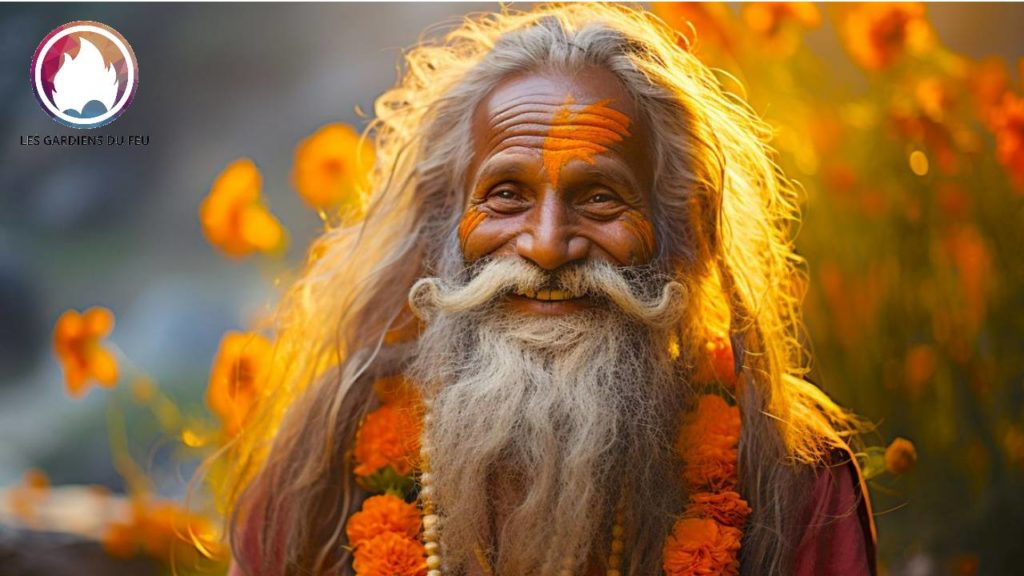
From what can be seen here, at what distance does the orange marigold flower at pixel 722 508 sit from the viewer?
2252mm

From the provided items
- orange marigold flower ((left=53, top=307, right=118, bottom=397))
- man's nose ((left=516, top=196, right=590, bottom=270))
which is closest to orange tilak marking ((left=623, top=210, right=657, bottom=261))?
man's nose ((left=516, top=196, right=590, bottom=270))

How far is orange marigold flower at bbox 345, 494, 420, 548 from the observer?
2311 millimetres

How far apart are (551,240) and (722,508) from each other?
0.69 m

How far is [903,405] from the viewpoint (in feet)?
10.4

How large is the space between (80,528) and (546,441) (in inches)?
73.7

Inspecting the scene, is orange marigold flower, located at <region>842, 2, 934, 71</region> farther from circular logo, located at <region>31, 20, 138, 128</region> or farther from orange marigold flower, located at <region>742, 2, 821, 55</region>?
circular logo, located at <region>31, 20, 138, 128</region>

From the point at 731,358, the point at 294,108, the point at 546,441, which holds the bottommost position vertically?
the point at 546,441

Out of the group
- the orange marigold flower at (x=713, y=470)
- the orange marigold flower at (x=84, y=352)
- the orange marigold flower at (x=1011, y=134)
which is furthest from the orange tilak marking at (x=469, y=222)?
the orange marigold flower at (x=1011, y=134)

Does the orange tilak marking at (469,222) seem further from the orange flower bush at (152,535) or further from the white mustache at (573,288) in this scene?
the orange flower bush at (152,535)

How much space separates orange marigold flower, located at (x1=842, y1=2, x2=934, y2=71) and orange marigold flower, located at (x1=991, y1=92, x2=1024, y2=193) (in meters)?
0.29

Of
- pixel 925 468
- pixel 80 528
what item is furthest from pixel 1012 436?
pixel 80 528

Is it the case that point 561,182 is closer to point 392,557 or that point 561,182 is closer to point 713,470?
point 713,470

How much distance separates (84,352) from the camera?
124 inches

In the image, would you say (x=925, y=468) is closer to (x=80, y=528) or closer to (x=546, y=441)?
(x=546, y=441)
